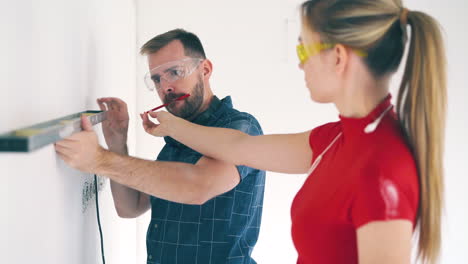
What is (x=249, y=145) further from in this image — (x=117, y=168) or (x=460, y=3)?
(x=460, y=3)

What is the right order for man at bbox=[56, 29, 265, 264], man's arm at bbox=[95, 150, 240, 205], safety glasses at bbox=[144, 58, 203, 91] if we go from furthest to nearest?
safety glasses at bbox=[144, 58, 203, 91]
man at bbox=[56, 29, 265, 264]
man's arm at bbox=[95, 150, 240, 205]

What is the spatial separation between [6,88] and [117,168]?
1.52 feet

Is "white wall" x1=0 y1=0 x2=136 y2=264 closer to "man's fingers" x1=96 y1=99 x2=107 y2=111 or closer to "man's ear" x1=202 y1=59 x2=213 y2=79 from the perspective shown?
"man's fingers" x1=96 y1=99 x2=107 y2=111

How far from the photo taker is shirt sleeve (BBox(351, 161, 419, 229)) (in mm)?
832

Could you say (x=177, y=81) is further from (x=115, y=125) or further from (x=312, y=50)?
(x=312, y=50)

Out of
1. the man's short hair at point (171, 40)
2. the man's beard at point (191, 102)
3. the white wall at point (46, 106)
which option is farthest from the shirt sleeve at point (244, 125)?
the white wall at point (46, 106)

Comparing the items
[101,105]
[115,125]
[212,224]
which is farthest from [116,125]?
[212,224]

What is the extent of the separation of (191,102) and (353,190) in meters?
0.88

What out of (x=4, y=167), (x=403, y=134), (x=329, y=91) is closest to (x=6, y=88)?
(x=4, y=167)

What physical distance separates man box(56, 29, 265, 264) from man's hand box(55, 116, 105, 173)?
3.8 inches

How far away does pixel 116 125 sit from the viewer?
1576mm

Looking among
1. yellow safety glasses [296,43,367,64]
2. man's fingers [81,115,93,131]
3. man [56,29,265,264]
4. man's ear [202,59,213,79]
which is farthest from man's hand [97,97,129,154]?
yellow safety glasses [296,43,367,64]

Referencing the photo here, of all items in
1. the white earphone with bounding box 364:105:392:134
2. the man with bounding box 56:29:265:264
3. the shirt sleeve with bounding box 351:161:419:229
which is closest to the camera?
the shirt sleeve with bounding box 351:161:419:229

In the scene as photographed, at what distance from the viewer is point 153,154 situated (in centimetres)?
345
